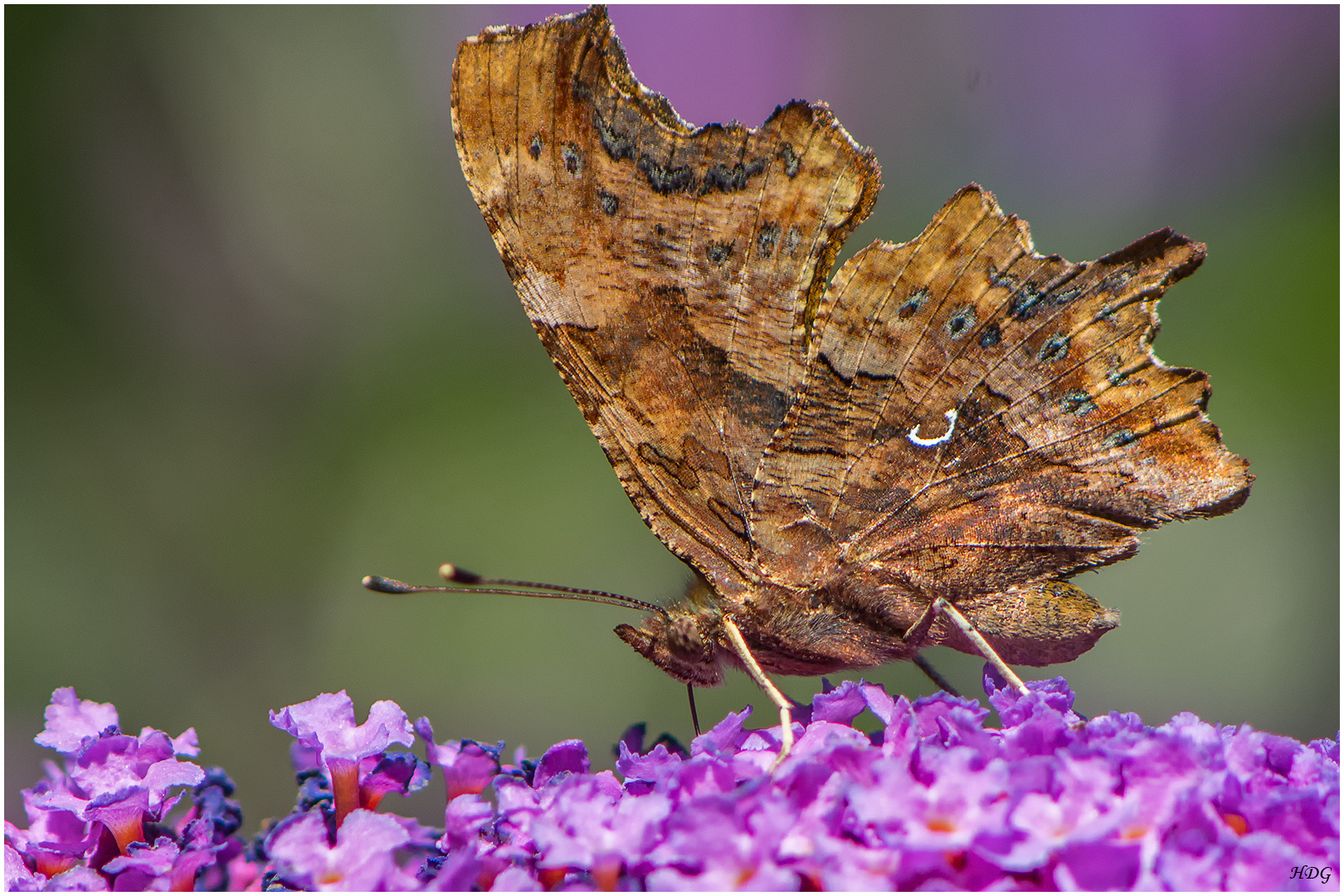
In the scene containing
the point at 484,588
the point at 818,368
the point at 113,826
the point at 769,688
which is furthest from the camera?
the point at 484,588

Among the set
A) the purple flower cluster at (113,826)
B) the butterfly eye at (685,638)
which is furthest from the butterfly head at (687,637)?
the purple flower cluster at (113,826)

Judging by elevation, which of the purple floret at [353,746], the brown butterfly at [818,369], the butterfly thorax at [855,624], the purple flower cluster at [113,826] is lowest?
the purple flower cluster at [113,826]

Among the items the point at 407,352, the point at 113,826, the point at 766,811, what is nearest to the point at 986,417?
the point at 766,811

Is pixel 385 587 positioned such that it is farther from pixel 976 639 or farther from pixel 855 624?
pixel 976 639

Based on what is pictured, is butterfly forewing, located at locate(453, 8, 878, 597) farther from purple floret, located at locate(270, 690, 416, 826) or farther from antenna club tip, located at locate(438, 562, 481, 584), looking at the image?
purple floret, located at locate(270, 690, 416, 826)

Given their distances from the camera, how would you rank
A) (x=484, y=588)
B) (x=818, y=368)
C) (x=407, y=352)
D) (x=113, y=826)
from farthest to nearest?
(x=407, y=352) < (x=484, y=588) < (x=818, y=368) < (x=113, y=826)

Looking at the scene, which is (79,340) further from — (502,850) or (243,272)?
(502,850)

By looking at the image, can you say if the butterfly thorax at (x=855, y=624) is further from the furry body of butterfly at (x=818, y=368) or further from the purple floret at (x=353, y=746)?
the purple floret at (x=353, y=746)

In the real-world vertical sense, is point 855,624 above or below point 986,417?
below
